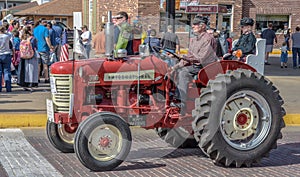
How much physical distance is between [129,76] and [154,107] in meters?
0.56

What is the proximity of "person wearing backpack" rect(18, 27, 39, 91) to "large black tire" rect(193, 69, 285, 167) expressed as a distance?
7461 mm

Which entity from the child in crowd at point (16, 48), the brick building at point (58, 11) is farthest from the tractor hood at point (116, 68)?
the brick building at point (58, 11)

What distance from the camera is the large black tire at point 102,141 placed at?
6734mm

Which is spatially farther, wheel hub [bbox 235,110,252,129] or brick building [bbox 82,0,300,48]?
brick building [bbox 82,0,300,48]

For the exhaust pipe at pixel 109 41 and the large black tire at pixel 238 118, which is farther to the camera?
the exhaust pipe at pixel 109 41

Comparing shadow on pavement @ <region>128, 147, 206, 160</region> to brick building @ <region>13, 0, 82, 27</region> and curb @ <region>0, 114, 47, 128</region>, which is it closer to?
curb @ <region>0, 114, 47, 128</region>

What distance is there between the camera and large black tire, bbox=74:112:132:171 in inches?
265

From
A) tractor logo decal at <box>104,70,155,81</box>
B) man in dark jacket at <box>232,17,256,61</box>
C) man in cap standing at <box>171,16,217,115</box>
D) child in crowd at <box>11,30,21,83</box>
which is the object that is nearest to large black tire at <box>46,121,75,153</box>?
tractor logo decal at <box>104,70,155,81</box>

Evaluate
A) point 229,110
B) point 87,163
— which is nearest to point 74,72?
point 87,163

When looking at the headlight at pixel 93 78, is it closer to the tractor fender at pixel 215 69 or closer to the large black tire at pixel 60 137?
the large black tire at pixel 60 137

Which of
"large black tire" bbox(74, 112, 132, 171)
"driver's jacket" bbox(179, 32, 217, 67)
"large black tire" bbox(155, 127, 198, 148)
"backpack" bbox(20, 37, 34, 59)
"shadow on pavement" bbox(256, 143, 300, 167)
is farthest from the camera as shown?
"backpack" bbox(20, 37, 34, 59)

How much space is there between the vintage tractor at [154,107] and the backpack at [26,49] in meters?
6.40

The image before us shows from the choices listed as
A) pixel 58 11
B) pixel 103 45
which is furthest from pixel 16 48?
pixel 58 11

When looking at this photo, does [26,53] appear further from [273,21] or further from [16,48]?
[273,21]
